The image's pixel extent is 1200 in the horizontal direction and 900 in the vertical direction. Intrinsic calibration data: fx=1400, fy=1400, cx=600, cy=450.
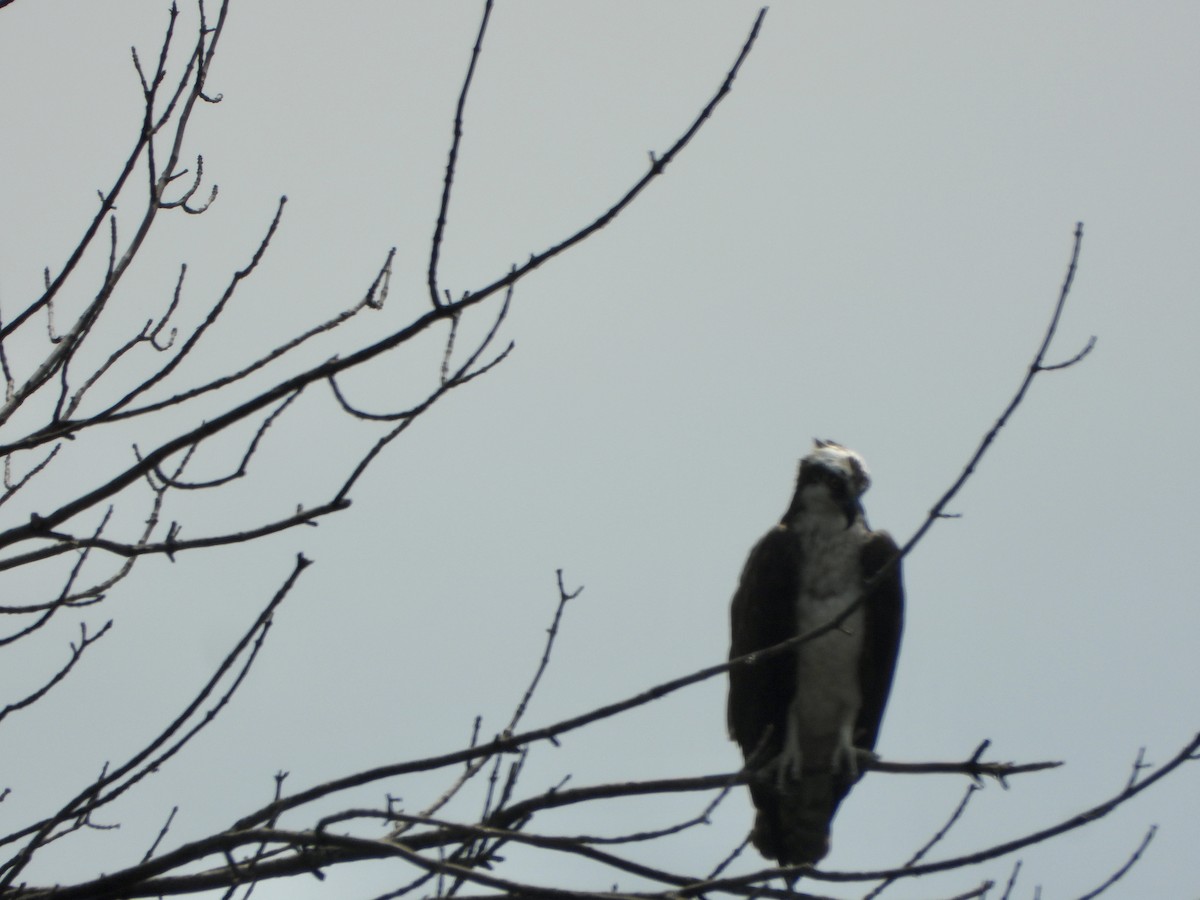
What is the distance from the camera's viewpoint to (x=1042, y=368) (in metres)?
2.87

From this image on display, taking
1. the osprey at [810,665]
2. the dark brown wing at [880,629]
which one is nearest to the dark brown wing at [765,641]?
the osprey at [810,665]

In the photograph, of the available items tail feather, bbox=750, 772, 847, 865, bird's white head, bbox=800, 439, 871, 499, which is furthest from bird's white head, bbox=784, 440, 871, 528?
tail feather, bbox=750, 772, 847, 865

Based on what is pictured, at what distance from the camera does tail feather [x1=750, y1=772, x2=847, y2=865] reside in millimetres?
5957

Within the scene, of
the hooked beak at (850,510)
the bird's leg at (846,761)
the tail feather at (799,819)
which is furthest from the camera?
the hooked beak at (850,510)

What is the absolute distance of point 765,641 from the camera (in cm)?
→ 603

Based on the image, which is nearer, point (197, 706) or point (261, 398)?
point (261, 398)

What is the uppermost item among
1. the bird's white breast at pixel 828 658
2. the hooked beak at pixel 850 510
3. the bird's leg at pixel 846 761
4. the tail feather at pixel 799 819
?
the hooked beak at pixel 850 510

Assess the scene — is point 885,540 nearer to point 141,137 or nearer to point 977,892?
point 977,892

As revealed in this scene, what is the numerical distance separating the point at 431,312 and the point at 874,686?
163 inches

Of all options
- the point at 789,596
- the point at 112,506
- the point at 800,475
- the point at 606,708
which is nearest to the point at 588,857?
the point at 606,708

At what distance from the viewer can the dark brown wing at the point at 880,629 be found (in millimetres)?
6062

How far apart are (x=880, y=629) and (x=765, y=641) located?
0.53m

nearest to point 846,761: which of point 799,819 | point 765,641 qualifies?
point 799,819

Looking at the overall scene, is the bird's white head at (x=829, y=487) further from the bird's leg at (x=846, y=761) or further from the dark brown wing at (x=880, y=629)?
the bird's leg at (x=846, y=761)
